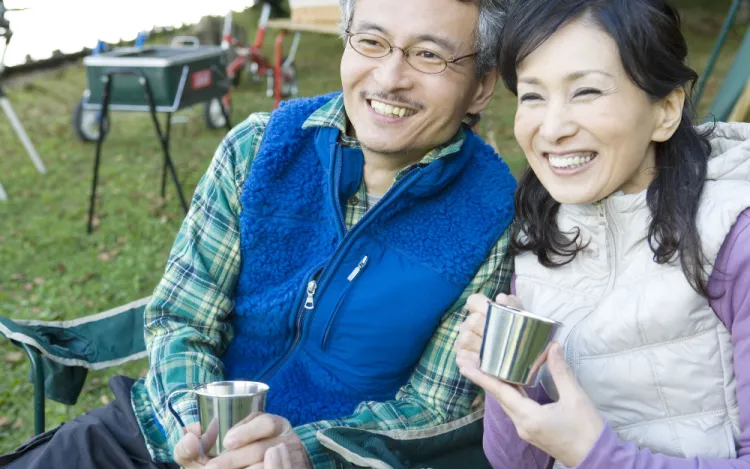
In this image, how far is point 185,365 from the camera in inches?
94.1

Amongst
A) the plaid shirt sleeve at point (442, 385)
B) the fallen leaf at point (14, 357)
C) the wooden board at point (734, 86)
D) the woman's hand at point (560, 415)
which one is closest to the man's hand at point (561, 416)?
the woman's hand at point (560, 415)

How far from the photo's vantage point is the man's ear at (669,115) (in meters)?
1.98

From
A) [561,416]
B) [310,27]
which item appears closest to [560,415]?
[561,416]

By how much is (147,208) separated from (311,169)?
221 inches

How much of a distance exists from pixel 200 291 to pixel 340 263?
0.46 m

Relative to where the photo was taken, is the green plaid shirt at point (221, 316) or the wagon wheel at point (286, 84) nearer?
the green plaid shirt at point (221, 316)

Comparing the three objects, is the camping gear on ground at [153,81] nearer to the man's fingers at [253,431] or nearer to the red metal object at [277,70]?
the red metal object at [277,70]

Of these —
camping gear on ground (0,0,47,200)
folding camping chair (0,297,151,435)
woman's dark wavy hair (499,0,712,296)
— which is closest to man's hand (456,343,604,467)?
woman's dark wavy hair (499,0,712,296)

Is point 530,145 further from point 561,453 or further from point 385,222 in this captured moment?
point 561,453

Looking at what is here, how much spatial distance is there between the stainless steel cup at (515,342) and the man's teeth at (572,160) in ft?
1.62

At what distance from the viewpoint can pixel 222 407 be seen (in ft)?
6.01

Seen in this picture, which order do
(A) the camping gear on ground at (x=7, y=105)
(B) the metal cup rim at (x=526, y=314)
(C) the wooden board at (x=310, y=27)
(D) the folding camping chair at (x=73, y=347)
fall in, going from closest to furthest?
(B) the metal cup rim at (x=526, y=314) < (D) the folding camping chair at (x=73, y=347) < (A) the camping gear on ground at (x=7, y=105) < (C) the wooden board at (x=310, y=27)

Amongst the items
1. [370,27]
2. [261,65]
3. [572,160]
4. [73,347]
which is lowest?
[73,347]

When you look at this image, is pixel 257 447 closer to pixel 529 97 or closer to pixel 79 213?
pixel 529 97
